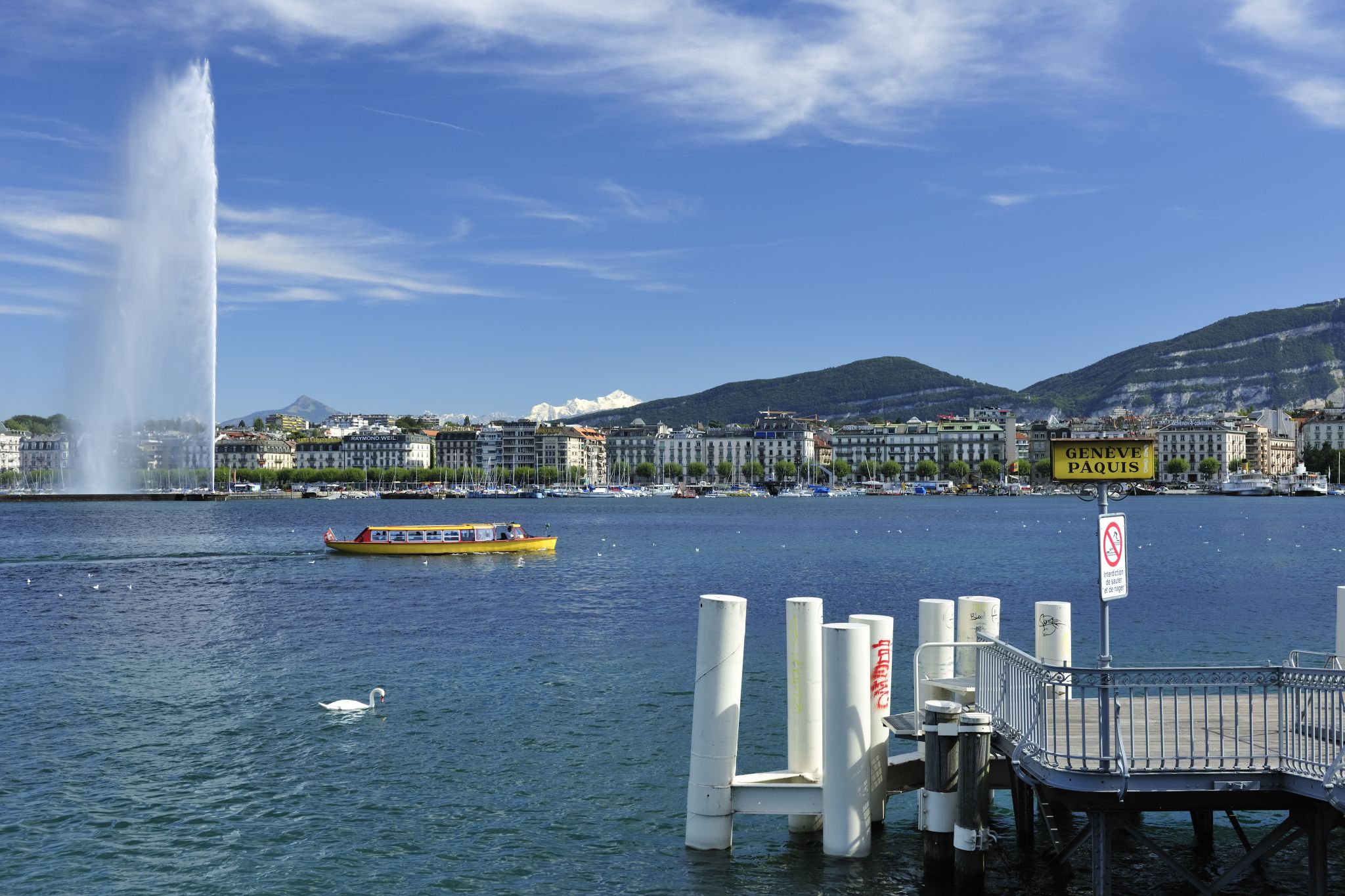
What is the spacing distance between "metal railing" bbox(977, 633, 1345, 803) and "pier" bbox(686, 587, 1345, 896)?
24mm

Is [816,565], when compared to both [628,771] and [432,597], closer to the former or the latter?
[432,597]

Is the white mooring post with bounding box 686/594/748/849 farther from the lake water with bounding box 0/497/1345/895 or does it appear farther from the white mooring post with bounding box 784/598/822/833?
the lake water with bounding box 0/497/1345/895

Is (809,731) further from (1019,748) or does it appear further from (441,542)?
(441,542)

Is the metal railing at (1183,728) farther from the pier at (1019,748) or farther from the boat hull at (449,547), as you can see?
the boat hull at (449,547)

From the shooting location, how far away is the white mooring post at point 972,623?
14.9 m

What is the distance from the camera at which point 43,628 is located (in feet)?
110

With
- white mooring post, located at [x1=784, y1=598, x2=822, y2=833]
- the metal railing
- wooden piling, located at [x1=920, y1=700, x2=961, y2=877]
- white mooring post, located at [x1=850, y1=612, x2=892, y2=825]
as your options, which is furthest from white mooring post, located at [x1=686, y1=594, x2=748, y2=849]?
the metal railing

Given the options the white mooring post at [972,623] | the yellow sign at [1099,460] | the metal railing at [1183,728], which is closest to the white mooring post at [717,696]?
the metal railing at [1183,728]

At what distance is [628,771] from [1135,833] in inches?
319

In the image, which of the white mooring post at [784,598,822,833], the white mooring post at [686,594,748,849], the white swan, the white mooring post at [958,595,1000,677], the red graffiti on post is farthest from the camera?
the white swan

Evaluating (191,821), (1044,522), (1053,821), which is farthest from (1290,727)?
(1044,522)

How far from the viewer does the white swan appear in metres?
21.2

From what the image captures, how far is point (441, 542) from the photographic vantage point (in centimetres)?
6512

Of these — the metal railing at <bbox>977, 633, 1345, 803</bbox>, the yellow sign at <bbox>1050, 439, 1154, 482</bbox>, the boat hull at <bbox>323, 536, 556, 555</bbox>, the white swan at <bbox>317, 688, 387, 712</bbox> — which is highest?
the yellow sign at <bbox>1050, 439, 1154, 482</bbox>
